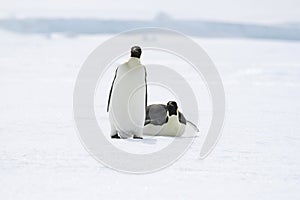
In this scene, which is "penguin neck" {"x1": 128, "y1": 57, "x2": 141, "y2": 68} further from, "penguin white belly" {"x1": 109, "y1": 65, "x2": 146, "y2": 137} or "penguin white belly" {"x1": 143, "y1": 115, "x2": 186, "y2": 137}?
"penguin white belly" {"x1": 143, "y1": 115, "x2": 186, "y2": 137}

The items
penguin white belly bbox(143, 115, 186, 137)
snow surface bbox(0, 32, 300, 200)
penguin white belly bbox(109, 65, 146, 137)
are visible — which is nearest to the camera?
snow surface bbox(0, 32, 300, 200)

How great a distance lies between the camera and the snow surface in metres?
2.51

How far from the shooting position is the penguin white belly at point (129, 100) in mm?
3855

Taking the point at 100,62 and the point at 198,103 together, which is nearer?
the point at 198,103

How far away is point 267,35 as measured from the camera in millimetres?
20891

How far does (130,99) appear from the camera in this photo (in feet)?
12.7

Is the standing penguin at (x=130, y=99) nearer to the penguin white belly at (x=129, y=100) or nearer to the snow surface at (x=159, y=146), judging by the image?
the penguin white belly at (x=129, y=100)

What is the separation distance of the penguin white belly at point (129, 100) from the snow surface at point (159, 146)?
0.18m

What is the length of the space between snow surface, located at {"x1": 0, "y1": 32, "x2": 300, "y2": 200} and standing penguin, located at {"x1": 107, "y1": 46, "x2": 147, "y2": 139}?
0.57 feet

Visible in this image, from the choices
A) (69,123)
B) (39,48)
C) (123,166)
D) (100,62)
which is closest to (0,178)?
(123,166)

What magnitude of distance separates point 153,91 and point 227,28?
1511 cm

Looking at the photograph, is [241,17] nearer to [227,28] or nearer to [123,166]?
[227,28]

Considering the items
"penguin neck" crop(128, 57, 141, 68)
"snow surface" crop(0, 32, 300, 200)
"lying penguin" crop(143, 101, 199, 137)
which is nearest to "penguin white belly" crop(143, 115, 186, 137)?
"lying penguin" crop(143, 101, 199, 137)

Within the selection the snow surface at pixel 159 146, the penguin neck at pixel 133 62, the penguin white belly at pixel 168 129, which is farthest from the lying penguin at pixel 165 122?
the penguin neck at pixel 133 62
